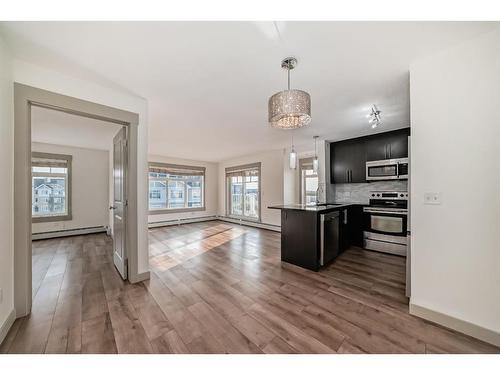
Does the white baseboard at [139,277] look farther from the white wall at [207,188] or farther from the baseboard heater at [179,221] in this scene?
the white wall at [207,188]

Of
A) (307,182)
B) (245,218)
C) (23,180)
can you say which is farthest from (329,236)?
(245,218)

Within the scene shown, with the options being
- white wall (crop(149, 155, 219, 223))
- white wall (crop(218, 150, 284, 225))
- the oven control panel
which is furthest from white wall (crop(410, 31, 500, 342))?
white wall (crop(149, 155, 219, 223))

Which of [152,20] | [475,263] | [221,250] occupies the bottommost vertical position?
[221,250]

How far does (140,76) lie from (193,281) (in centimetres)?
243

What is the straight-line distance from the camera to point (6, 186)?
1637mm

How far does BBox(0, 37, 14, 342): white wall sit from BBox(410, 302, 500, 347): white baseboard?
3.47 metres

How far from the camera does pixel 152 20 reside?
137 cm

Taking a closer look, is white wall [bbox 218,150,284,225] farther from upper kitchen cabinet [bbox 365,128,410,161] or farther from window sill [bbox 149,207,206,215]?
window sill [bbox 149,207,206,215]

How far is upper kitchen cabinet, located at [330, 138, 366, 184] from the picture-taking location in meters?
4.30

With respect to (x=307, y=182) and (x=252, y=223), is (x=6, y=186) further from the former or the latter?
(x=252, y=223)
